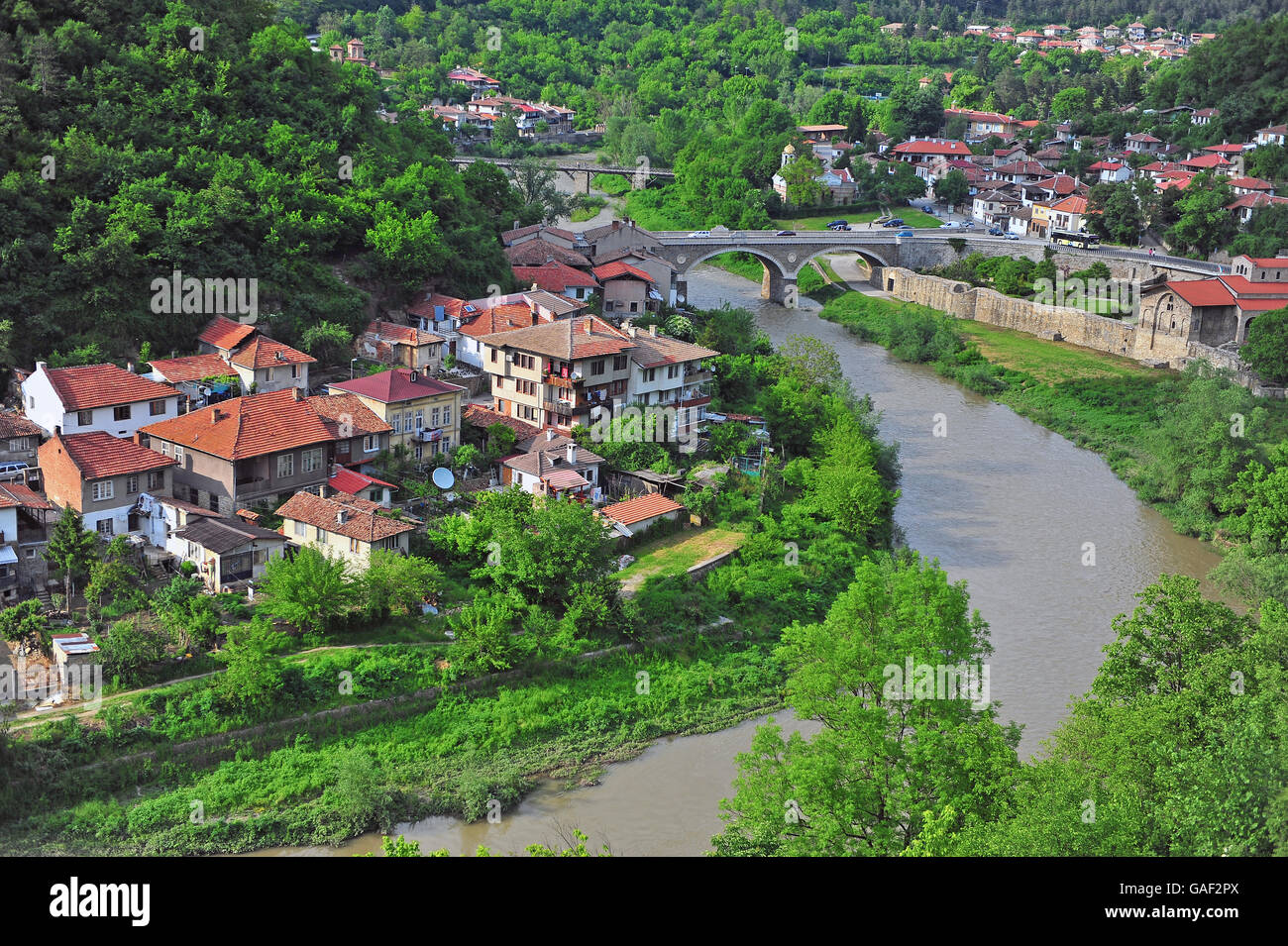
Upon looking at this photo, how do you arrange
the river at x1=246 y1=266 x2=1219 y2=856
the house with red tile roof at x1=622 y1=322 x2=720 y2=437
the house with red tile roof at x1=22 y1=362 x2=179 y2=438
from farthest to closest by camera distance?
1. the house with red tile roof at x1=622 y1=322 x2=720 y2=437
2. the house with red tile roof at x1=22 y1=362 x2=179 y2=438
3. the river at x1=246 y1=266 x2=1219 y2=856

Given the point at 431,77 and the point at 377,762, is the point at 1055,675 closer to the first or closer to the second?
the point at 377,762

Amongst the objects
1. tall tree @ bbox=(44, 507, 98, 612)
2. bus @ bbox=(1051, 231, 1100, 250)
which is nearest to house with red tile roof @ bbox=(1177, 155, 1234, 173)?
bus @ bbox=(1051, 231, 1100, 250)

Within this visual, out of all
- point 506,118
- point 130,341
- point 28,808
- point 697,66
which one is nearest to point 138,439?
point 130,341

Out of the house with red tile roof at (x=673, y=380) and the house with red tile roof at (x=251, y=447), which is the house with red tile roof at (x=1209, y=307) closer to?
the house with red tile roof at (x=673, y=380)

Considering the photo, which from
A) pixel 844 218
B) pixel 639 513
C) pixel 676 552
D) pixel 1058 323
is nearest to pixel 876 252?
pixel 844 218

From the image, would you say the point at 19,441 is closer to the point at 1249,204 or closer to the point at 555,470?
the point at 555,470

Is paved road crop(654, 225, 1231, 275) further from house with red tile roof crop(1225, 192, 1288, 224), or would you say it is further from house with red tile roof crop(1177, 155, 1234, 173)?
house with red tile roof crop(1177, 155, 1234, 173)
